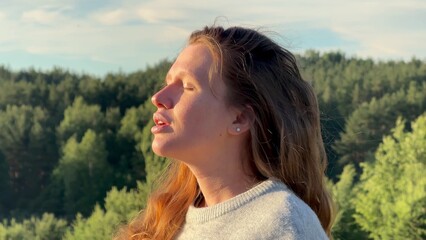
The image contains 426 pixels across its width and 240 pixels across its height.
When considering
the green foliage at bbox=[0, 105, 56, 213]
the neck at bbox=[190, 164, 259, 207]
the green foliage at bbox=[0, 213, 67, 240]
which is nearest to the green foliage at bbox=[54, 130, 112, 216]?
the green foliage at bbox=[0, 105, 56, 213]

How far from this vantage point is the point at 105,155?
96.6ft

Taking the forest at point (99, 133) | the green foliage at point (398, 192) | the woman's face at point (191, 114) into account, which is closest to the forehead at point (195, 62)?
the woman's face at point (191, 114)

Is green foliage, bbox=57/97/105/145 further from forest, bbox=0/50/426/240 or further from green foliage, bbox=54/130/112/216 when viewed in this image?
green foliage, bbox=54/130/112/216

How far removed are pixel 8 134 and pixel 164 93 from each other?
30.6 metres

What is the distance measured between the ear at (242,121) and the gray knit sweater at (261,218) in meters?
0.11

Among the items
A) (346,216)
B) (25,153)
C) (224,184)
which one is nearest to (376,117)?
(346,216)

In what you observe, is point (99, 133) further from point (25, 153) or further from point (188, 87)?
point (188, 87)

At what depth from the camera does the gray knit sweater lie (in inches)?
49.1

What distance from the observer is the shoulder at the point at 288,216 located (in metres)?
1.24

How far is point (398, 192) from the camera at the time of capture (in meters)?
16.8

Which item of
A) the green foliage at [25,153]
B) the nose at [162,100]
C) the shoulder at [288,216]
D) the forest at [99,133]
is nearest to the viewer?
the shoulder at [288,216]

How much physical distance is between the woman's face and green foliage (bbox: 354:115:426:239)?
1426 cm

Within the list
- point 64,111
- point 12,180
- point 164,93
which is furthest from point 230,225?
point 64,111

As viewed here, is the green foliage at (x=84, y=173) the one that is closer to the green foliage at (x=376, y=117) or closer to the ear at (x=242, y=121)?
the green foliage at (x=376, y=117)
